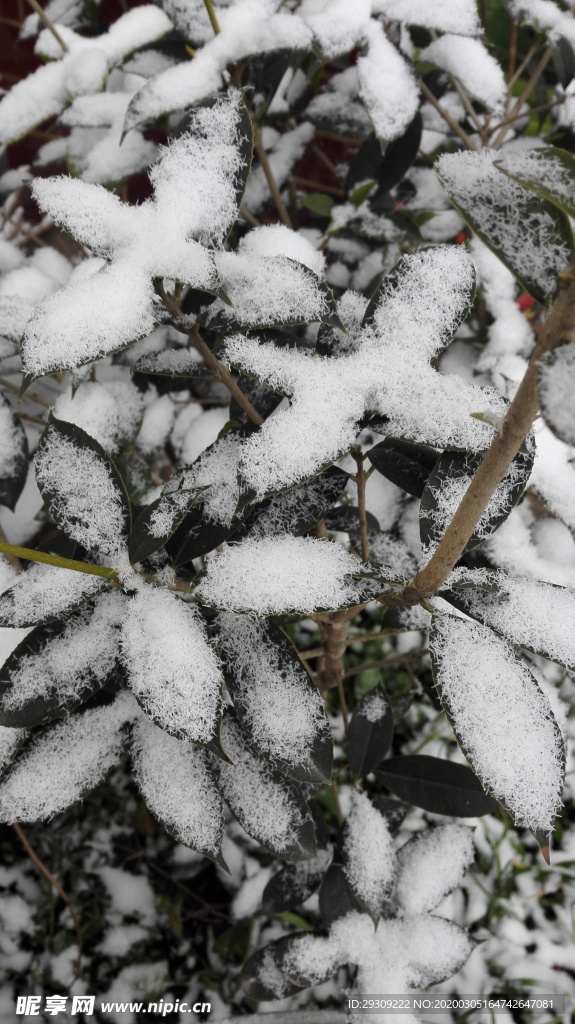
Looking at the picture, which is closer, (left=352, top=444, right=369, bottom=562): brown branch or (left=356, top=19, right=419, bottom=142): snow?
(left=352, top=444, right=369, bottom=562): brown branch

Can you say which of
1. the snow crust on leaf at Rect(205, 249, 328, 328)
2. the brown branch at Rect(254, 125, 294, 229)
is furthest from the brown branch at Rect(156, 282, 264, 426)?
the brown branch at Rect(254, 125, 294, 229)

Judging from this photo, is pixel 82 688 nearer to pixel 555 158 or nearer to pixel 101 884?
pixel 555 158

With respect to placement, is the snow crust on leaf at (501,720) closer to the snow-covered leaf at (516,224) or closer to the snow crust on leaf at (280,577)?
the snow crust on leaf at (280,577)

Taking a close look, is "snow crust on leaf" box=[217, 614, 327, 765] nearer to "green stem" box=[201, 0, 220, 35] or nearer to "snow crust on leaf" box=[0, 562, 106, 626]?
"snow crust on leaf" box=[0, 562, 106, 626]

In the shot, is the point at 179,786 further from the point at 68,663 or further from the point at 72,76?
the point at 72,76

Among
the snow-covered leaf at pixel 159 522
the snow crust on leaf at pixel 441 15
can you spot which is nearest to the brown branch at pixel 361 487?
the snow-covered leaf at pixel 159 522
